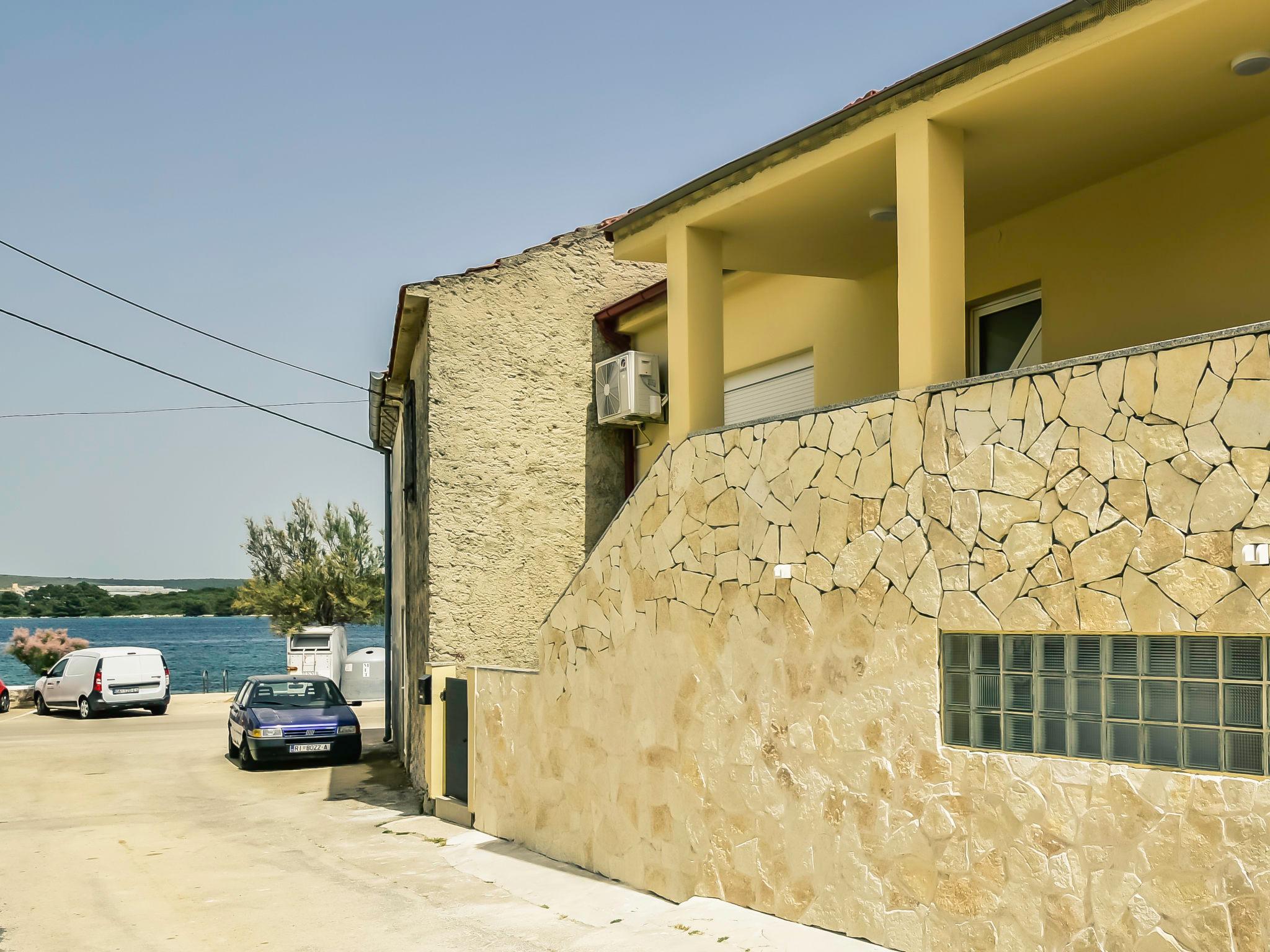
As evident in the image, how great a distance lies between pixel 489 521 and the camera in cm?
1502

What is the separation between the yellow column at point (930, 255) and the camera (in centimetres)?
746

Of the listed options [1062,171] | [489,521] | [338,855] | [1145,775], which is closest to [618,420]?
[489,521]

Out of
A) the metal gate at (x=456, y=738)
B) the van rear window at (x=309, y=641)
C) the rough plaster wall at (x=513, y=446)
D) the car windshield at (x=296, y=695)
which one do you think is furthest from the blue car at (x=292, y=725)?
the van rear window at (x=309, y=641)

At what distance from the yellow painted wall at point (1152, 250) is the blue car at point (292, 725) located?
13.3 meters

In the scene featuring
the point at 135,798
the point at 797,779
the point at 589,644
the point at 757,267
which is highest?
the point at 757,267

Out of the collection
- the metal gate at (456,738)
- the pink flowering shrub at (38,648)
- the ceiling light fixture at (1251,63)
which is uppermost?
the ceiling light fixture at (1251,63)

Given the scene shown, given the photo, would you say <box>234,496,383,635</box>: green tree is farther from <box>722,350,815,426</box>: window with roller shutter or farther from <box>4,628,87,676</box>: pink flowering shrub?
<box>722,350,815,426</box>: window with roller shutter

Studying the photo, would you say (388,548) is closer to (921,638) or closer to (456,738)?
(456,738)

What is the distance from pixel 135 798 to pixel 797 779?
452 inches

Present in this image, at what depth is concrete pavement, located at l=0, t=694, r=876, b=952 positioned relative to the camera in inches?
339

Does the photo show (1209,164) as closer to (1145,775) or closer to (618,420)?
(1145,775)

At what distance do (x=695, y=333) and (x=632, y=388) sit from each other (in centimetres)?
478

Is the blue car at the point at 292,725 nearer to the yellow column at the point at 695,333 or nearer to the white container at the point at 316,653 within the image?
the white container at the point at 316,653

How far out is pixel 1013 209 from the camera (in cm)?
972
